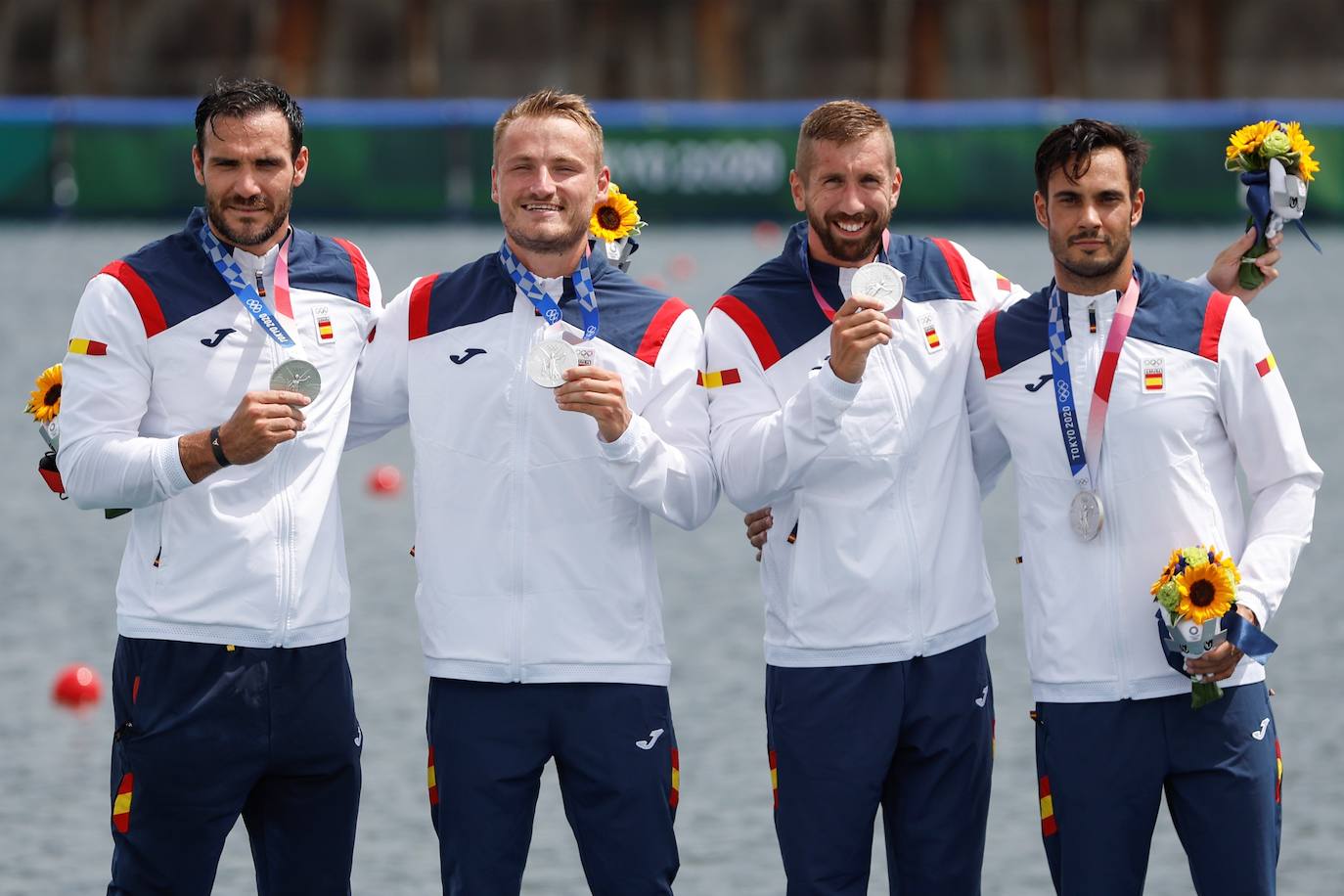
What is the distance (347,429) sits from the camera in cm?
578

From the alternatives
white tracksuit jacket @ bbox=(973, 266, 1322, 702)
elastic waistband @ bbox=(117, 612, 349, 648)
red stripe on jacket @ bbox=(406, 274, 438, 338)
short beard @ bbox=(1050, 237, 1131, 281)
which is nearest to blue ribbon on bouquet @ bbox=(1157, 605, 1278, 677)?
white tracksuit jacket @ bbox=(973, 266, 1322, 702)

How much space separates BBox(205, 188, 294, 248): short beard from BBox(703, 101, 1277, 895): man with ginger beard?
→ 1.29 metres

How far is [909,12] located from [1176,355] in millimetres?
35334

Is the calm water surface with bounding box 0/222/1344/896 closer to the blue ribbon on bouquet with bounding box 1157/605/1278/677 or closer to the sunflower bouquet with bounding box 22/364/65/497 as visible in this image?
the sunflower bouquet with bounding box 22/364/65/497

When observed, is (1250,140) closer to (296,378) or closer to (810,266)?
(810,266)

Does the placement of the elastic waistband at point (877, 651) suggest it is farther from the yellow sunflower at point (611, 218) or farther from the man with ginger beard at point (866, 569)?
Result: the yellow sunflower at point (611, 218)

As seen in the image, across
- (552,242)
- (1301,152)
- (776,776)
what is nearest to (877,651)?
(776,776)

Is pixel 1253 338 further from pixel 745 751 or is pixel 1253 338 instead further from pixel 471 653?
pixel 745 751

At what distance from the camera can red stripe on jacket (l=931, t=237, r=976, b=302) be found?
5.67 metres

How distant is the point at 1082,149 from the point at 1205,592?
1.24m

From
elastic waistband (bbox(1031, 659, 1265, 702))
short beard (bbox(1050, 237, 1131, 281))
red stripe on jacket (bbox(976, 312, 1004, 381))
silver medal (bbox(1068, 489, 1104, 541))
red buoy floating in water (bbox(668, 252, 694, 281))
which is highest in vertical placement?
red buoy floating in water (bbox(668, 252, 694, 281))

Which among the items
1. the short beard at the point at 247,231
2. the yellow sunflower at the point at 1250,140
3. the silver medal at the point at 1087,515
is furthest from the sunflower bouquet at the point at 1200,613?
→ the short beard at the point at 247,231

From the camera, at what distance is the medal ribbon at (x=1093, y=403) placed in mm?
5332

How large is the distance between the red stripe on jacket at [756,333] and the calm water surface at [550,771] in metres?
3.08
